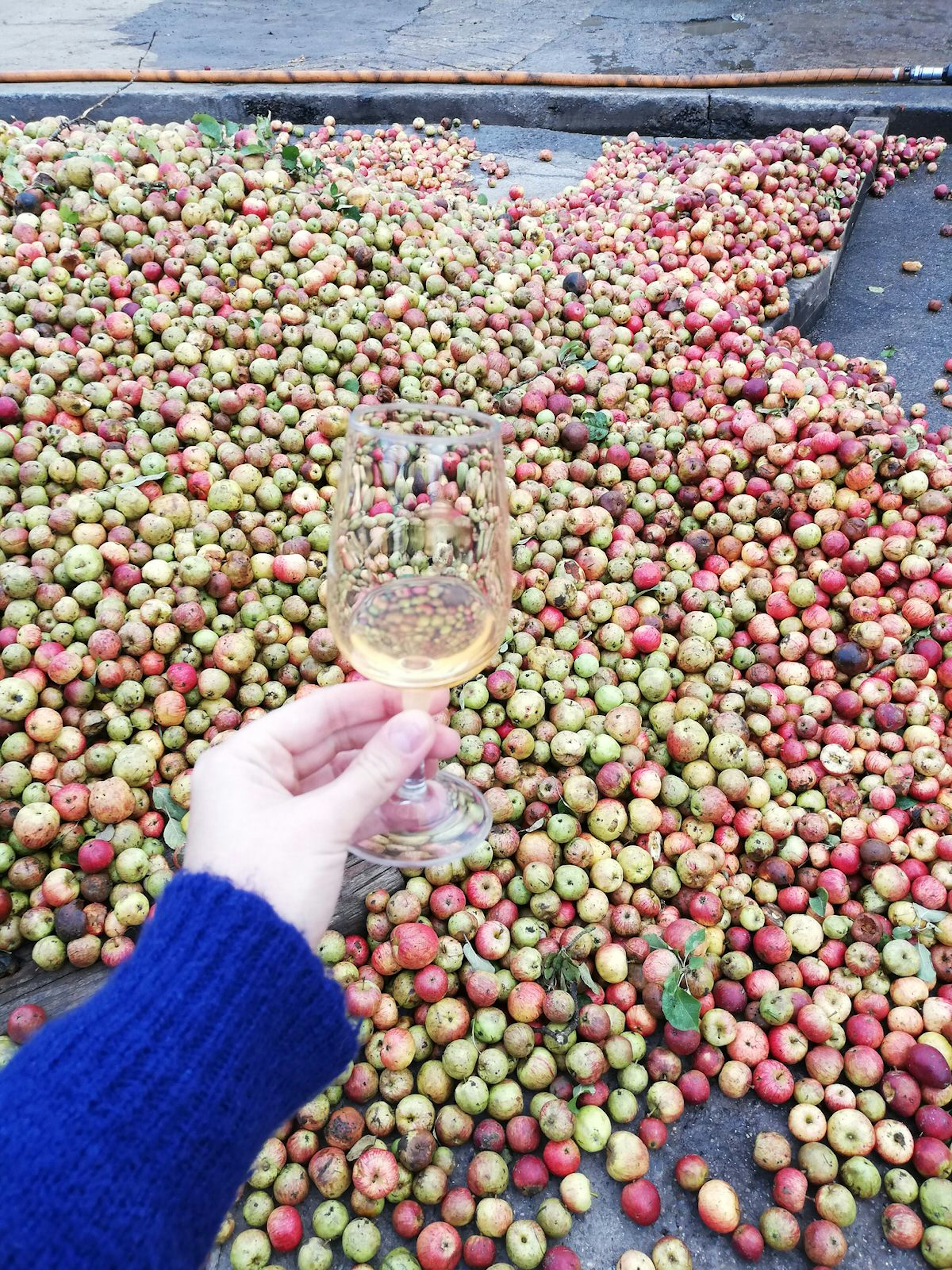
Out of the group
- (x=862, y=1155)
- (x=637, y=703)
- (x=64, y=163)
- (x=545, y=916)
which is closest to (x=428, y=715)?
(x=545, y=916)

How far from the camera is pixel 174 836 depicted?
2430mm

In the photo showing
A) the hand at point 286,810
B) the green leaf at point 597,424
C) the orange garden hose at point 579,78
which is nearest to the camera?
the hand at point 286,810

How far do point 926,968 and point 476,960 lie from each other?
1.45m

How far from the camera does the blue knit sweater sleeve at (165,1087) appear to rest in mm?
957

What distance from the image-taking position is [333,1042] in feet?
4.30

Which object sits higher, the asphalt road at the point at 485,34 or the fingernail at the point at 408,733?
the asphalt road at the point at 485,34

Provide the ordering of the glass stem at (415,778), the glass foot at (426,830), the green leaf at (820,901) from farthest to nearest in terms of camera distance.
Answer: the green leaf at (820,901)
the glass foot at (426,830)
the glass stem at (415,778)

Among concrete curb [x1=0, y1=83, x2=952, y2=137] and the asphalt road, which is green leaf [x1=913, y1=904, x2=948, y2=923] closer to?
concrete curb [x1=0, y1=83, x2=952, y2=137]

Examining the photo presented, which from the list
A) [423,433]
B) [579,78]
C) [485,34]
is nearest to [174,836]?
[423,433]

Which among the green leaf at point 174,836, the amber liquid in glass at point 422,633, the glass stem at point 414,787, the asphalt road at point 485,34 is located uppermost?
the asphalt road at point 485,34

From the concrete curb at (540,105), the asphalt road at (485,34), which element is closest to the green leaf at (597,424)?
the concrete curb at (540,105)

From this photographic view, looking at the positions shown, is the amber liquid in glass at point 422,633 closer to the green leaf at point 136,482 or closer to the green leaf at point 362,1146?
the green leaf at point 362,1146

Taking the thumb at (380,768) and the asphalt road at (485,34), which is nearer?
the thumb at (380,768)

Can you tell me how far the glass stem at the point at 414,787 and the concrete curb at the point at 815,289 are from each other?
4021 millimetres
